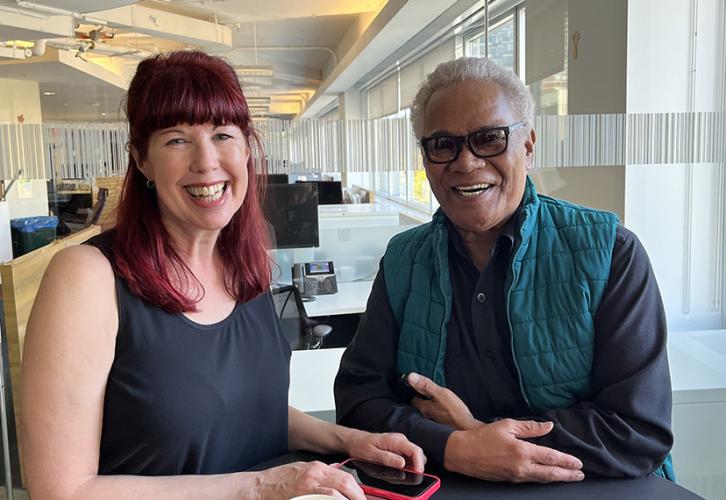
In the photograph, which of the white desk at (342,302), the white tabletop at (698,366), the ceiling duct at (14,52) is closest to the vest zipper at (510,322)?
the white tabletop at (698,366)

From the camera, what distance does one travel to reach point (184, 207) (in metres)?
1.24

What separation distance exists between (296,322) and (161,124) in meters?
2.67

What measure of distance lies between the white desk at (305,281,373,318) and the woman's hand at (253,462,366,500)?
2.80 m

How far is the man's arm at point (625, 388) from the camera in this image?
1.18 meters

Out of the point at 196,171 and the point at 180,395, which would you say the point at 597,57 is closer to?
the point at 196,171

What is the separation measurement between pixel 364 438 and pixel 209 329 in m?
0.37

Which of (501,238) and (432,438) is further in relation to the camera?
(501,238)

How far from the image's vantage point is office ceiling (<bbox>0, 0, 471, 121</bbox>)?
20.4 ft

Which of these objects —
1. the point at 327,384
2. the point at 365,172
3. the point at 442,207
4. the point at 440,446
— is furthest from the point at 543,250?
the point at 365,172

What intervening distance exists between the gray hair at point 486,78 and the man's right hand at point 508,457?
2.25 feet

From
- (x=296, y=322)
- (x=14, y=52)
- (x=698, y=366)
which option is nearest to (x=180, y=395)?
(x=698, y=366)

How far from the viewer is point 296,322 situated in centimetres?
379

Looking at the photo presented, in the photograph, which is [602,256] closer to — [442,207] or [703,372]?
[442,207]

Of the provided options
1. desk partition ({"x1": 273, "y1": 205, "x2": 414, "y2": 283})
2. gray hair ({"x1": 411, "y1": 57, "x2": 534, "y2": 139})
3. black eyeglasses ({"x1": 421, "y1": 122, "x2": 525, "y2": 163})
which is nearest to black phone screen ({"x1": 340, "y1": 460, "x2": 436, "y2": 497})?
black eyeglasses ({"x1": 421, "y1": 122, "x2": 525, "y2": 163})
